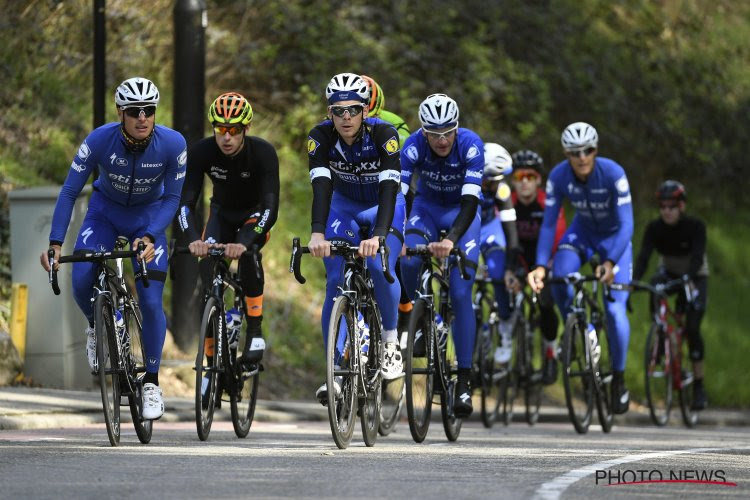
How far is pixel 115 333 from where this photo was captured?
1036 cm

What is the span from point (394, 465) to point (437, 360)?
224 centimetres

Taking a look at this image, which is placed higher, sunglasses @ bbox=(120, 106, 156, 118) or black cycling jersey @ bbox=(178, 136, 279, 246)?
sunglasses @ bbox=(120, 106, 156, 118)

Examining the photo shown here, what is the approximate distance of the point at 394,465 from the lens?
930 centimetres

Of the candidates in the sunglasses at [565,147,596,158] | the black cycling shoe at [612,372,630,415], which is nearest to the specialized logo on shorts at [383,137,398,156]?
the sunglasses at [565,147,596,158]

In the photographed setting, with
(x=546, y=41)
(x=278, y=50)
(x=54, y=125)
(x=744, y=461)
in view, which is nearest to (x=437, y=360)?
(x=744, y=461)

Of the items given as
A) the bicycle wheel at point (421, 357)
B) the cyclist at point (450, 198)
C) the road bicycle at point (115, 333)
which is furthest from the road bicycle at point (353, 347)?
the road bicycle at point (115, 333)

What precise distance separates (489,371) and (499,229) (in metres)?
1.36

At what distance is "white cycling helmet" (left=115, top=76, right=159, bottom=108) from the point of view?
10477 mm

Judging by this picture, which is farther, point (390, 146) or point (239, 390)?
point (239, 390)

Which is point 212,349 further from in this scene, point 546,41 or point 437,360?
point 546,41

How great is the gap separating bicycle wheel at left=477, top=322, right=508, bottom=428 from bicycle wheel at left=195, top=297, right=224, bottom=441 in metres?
4.12

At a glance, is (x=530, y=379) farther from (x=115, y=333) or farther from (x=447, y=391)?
(x=115, y=333)

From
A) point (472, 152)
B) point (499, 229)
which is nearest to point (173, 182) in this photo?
point (472, 152)

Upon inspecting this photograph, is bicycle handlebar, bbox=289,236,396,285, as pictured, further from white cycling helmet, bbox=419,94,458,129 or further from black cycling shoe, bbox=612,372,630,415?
black cycling shoe, bbox=612,372,630,415
